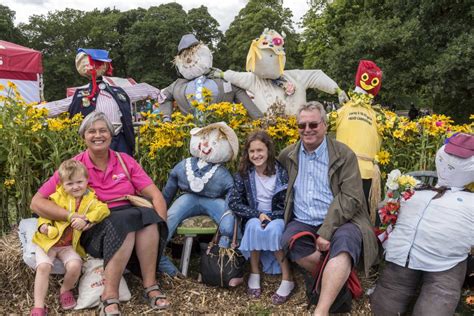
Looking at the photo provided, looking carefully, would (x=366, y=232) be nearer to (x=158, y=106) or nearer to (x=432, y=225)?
(x=432, y=225)

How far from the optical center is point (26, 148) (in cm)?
353

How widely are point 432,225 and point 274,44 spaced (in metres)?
2.48

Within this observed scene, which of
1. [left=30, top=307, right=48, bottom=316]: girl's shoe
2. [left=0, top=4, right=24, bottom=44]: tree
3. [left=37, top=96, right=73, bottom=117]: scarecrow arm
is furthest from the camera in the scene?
[left=0, top=4, right=24, bottom=44]: tree

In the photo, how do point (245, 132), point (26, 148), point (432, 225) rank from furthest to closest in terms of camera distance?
point (245, 132) → point (26, 148) → point (432, 225)

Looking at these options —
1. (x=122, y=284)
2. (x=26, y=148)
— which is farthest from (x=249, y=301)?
(x=26, y=148)

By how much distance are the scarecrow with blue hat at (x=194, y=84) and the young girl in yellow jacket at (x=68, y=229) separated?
171 centimetres

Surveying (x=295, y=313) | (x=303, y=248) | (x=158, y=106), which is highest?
(x=158, y=106)

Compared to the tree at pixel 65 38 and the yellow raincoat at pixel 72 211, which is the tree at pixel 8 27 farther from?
the yellow raincoat at pixel 72 211

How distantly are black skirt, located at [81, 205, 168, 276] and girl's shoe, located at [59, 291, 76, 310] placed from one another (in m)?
0.29

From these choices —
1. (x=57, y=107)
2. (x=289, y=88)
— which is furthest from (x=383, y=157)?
(x=57, y=107)

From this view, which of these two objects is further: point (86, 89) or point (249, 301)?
point (86, 89)

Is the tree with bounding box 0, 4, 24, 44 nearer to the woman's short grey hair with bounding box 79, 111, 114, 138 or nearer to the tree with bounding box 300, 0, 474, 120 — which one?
the tree with bounding box 300, 0, 474, 120

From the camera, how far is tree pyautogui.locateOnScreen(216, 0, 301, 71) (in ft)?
74.7

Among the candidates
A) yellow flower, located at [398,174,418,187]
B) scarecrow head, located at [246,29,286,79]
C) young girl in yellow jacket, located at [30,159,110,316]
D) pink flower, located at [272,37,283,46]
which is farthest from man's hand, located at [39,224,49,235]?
pink flower, located at [272,37,283,46]
